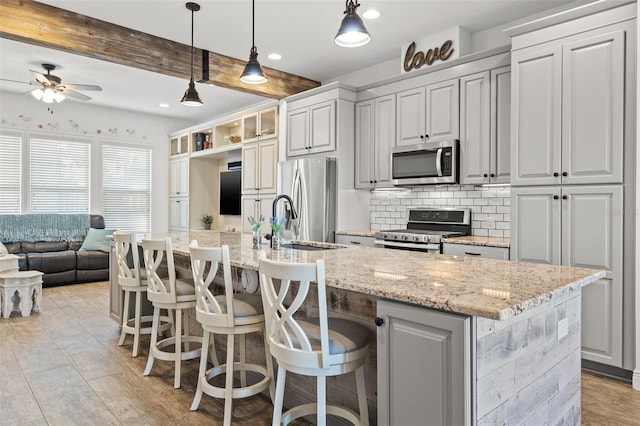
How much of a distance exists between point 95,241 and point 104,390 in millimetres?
4421

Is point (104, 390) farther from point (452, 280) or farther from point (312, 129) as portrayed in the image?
point (312, 129)

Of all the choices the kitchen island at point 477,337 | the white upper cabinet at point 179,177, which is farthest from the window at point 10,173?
the kitchen island at point 477,337

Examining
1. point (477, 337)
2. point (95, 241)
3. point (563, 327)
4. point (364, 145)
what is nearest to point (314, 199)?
point (364, 145)

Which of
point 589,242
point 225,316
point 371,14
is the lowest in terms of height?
point 225,316

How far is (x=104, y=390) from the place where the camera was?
2619mm

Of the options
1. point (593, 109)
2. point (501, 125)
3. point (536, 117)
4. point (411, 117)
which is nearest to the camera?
point (593, 109)

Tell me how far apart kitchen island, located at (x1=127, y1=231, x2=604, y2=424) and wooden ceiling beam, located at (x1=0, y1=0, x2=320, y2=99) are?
3316 millimetres

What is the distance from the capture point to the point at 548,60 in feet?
10.2

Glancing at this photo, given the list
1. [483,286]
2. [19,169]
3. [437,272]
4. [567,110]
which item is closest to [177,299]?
[437,272]

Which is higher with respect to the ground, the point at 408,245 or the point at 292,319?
the point at 408,245

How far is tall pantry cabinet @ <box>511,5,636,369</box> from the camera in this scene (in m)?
2.79

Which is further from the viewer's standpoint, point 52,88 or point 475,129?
point 52,88

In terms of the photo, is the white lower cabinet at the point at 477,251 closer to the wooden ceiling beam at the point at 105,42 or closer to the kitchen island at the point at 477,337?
the kitchen island at the point at 477,337

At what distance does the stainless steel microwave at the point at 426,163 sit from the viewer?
393 centimetres
